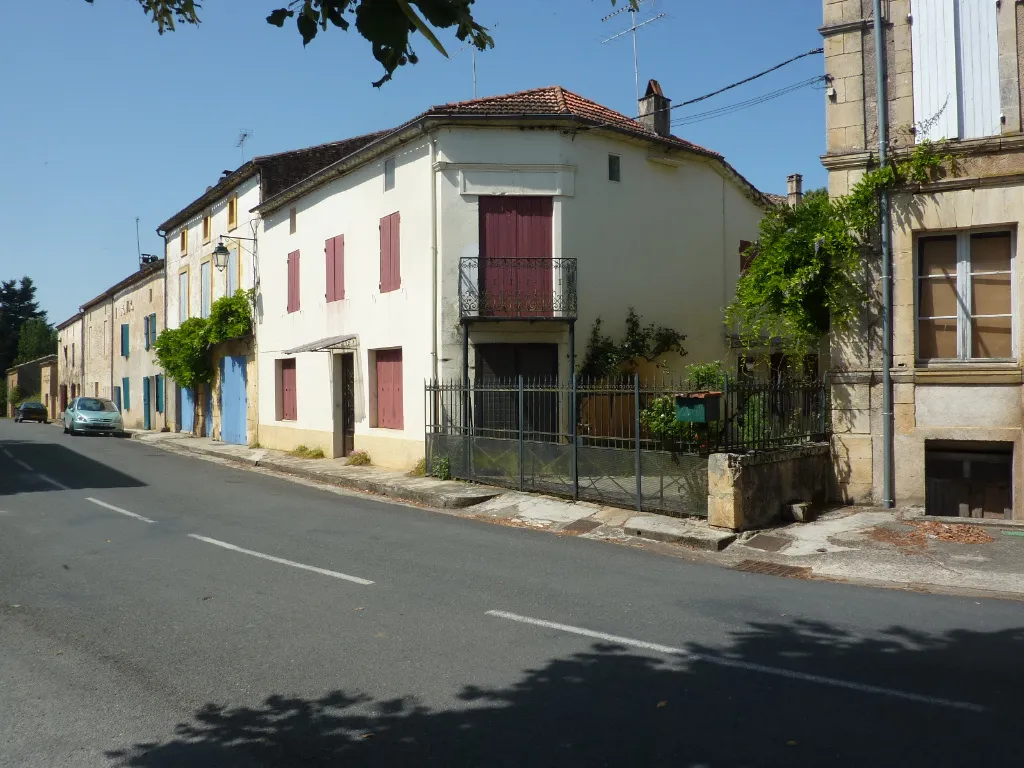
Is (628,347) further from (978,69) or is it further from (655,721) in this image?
(655,721)

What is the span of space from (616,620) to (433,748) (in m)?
2.50

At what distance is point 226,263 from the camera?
990 inches

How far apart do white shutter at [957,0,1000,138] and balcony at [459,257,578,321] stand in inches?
268

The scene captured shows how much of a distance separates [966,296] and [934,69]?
279cm

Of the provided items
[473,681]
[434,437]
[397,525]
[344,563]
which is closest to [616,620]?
[473,681]

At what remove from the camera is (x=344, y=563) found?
26.8 feet

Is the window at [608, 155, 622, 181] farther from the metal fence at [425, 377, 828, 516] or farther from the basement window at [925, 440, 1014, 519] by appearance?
the basement window at [925, 440, 1014, 519]

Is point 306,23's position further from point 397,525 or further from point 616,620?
point 397,525

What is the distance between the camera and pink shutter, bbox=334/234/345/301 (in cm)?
1869

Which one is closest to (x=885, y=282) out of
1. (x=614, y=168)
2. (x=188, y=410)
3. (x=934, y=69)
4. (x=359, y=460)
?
(x=934, y=69)

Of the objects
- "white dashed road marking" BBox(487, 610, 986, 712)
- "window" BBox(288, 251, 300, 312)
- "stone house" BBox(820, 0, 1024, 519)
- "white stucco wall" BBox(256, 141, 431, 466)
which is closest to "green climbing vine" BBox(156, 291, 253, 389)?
"white stucco wall" BBox(256, 141, 431, 466)

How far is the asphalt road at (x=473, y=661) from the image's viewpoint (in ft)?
12.9

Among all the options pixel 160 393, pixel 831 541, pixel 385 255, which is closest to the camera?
pixel 831 541

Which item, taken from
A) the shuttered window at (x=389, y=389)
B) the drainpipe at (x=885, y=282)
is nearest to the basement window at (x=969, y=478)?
the drainpipe at (x=885, y=282)
